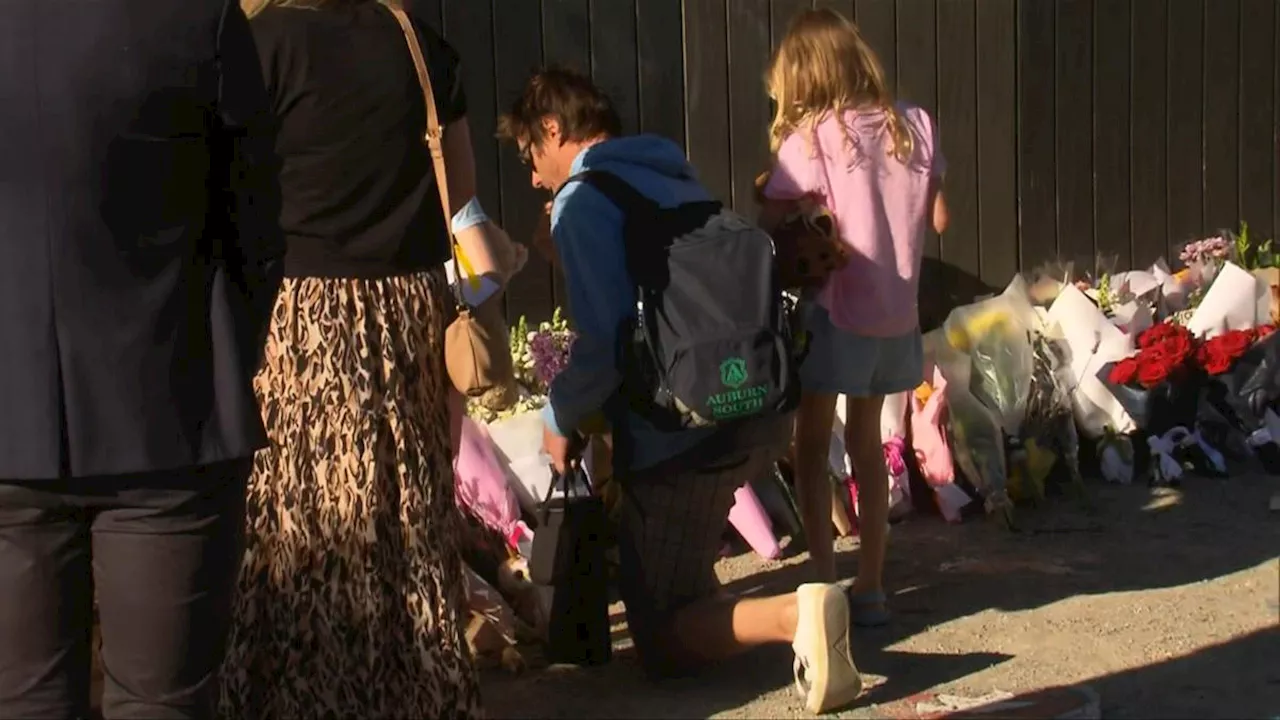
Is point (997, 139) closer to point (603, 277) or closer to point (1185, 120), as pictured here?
point (1185, 120)

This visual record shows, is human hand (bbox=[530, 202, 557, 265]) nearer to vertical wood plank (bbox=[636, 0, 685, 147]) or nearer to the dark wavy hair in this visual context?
the dark wavy hair

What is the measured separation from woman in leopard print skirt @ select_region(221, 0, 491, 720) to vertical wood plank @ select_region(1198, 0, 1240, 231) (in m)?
5.00

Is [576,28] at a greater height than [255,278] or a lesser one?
greater

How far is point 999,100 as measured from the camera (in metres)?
7.37

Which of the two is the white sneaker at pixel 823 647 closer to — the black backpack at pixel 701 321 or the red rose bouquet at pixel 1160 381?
the black backpack at pixel 701 321

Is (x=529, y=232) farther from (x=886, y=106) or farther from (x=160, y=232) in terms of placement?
(x=160, y=232)

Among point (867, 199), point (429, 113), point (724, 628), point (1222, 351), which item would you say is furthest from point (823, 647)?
point (1222, 351)

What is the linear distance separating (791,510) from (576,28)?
1836 millimetres

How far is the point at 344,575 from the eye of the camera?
13.2 ft

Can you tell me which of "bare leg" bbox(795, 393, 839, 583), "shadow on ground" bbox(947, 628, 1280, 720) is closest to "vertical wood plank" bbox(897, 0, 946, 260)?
"bare leg" bbox(795, 393, 839, 583)

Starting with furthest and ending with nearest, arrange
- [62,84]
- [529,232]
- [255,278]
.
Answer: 1. [529,232]
2. [255,278]
3. [62,84]

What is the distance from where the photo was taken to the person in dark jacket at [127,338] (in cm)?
279

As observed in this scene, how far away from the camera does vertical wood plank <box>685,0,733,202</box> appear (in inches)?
263

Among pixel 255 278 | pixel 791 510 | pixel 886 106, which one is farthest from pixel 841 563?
pixel 255 278
